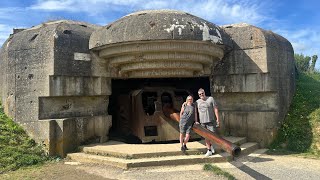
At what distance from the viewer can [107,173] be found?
530cm

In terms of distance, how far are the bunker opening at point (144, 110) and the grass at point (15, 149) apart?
2264 mm

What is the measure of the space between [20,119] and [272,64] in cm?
597

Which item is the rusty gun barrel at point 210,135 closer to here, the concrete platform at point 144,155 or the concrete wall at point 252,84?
the concrete platform at point 144,155

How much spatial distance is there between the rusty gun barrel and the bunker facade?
248 millimetres

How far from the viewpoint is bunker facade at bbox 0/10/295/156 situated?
21.3ft

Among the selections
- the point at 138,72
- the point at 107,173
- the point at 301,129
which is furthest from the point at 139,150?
the point at 301,129

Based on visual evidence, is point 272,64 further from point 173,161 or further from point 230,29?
point 173,161

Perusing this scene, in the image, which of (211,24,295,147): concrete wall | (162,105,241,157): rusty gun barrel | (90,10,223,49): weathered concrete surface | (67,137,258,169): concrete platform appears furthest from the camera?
(211,24,295,147): concrete wall

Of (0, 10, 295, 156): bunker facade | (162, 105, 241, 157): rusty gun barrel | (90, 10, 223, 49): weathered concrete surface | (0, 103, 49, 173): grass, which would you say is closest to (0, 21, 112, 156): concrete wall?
(0, 10, 295, 156): bunker facade

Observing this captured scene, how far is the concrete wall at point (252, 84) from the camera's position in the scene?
7461 mm

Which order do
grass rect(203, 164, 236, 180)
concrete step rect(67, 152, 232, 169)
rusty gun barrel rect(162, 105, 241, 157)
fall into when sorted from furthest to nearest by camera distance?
1. concrete step rect(67, 152, 232, 169)
2. grass rect(203, 164, 236, 180)
3. rusty gun barrel rect(162, 105, 241, 157)

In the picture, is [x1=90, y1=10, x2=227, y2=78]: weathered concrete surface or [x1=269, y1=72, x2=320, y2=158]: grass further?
[x1=269, y1=72, x2=320, y2=158]: grass

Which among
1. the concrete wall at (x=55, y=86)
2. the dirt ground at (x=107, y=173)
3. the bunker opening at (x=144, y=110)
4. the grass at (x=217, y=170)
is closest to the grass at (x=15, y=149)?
the concrete wall at (x=55, y=86)

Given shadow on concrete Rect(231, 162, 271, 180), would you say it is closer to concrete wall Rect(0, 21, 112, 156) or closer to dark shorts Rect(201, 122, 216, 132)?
dark shorts Rect(201, 122, 216, 132)
